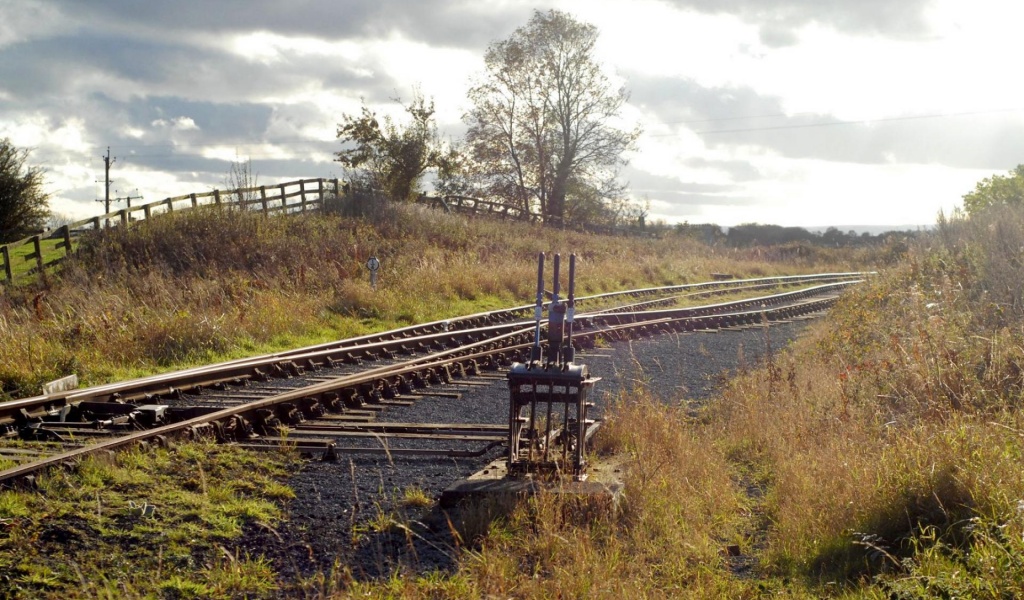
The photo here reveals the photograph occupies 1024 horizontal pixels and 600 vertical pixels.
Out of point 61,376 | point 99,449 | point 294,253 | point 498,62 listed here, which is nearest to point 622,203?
point 498,62

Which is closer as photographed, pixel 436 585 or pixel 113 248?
pixel 436 585

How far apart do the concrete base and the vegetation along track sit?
0.63 m

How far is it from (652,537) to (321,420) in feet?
14.6

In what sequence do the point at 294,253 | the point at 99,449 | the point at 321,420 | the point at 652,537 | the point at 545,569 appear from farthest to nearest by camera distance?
the point at 294,253
the point at 321,420
the point at 99,449
the point at 652,537
the point at 545,569

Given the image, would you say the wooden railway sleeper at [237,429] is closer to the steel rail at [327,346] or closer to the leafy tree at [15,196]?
the steel rail at [327,346]

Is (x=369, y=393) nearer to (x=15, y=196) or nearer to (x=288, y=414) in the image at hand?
(x=288, y=414)

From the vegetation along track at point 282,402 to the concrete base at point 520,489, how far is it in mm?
633

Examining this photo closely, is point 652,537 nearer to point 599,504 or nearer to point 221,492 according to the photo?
point 599,504

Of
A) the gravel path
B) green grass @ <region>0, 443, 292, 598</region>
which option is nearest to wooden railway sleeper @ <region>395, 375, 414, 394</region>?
the gravel path

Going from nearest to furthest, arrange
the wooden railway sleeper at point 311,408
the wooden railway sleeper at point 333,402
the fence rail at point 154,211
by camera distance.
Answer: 1. the wooden railway sleeper at point 311,408
2. the wooden railway sleeper at point 333,402
3. the fence rail at point 154,211

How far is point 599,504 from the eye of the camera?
20.0 feet

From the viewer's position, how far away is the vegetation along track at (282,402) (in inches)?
311

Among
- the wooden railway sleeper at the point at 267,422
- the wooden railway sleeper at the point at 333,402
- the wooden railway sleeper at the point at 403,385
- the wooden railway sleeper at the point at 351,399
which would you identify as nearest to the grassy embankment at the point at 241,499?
the wooden railway sleeper at the point at 267,422

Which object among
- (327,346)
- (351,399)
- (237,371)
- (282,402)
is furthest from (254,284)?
(282,402)
